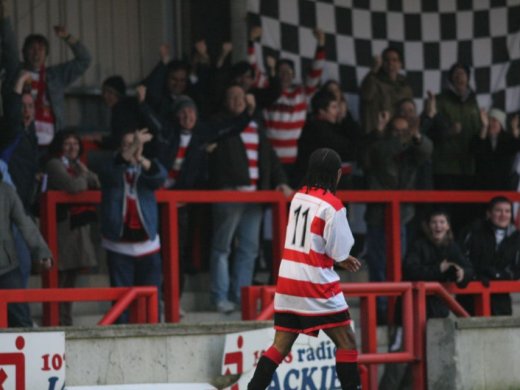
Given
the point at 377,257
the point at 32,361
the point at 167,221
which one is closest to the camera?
the point at 32,361

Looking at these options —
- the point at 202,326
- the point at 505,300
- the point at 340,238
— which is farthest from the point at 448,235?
the point at 340,238

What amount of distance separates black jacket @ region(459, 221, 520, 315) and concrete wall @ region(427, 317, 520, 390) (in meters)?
0.95

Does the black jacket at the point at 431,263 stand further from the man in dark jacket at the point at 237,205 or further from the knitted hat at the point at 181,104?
the knitted hat at the point at 181,104

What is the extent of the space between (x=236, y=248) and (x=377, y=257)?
1307mm

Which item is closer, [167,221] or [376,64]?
[167,221]

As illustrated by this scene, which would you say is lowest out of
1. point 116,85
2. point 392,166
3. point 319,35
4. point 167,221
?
point 167,221

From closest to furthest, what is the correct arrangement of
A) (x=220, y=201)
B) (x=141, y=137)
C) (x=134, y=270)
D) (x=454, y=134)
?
(x=141, y=137), (x=134, y=270), (x=220, y=201), (x=454, y=134)

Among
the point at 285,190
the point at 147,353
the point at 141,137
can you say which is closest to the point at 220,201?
the point at 285,190

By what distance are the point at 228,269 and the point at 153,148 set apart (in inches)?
47.1

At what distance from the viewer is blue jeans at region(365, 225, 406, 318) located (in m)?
13.7

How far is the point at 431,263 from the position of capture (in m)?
12.9

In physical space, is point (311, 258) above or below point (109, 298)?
above

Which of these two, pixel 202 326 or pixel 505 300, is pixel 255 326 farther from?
pixel 505 300

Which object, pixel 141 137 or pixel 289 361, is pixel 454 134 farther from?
pixel 289 361
